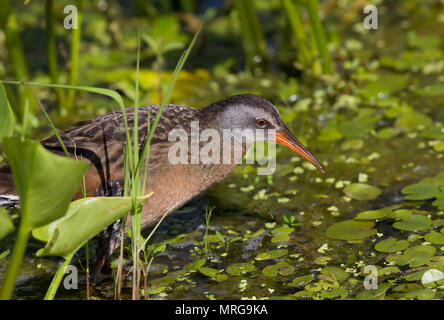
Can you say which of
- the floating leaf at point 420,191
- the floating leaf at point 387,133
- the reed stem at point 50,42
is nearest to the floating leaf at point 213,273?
the floating leaf at point 420,191

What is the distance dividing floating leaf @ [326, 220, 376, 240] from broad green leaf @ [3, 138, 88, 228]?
1986 mm

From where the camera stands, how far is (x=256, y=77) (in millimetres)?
6730

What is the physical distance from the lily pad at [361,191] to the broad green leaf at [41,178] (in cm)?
243

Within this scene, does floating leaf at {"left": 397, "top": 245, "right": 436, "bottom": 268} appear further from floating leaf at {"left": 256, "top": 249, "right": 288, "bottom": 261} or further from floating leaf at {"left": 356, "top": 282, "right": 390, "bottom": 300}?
floating leaf at {"left": 256, "top": 249, "right": 288, "bottom": 261}

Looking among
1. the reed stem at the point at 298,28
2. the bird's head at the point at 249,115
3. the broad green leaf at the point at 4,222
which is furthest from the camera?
the reed stem at the point at 298,28

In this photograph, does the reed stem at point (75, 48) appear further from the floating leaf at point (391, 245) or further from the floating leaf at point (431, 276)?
the floating leaf at point (431, 276)

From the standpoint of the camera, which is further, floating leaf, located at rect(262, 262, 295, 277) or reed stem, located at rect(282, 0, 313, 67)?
reed stem, located at rect(282, 0, 313, 67)

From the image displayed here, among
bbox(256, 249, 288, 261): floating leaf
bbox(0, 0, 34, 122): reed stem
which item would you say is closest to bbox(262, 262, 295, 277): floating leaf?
bbox(256, 249, 288, 261): floating leaf

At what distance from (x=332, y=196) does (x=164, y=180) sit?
1374 millimetres

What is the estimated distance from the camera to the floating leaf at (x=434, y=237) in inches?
158

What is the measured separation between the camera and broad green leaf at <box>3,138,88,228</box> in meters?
2.60

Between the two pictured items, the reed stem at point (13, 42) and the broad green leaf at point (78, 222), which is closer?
the broad green leaf at point (78, 222)

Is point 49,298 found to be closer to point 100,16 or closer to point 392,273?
point 392,273

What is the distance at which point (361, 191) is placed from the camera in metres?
4.75
